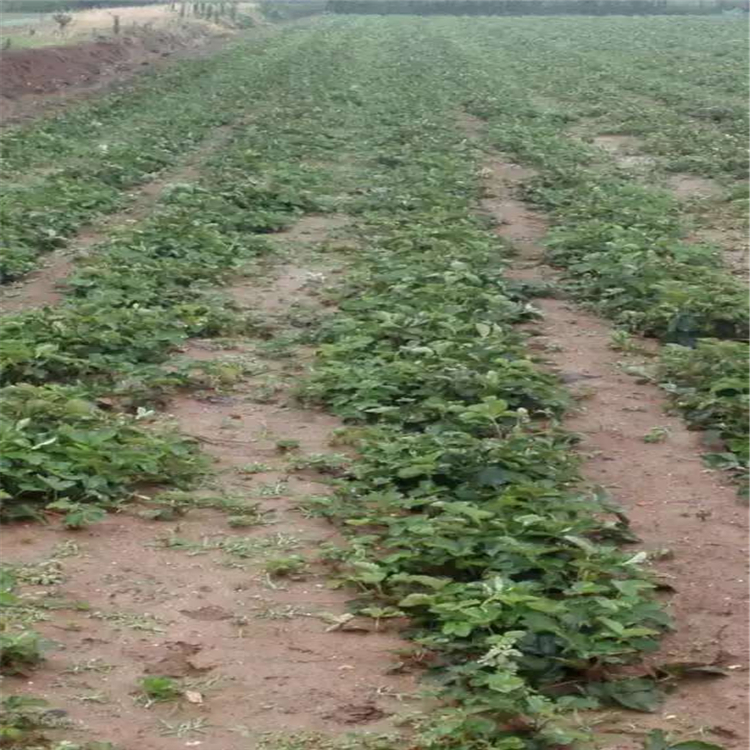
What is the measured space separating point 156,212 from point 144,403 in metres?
5.65

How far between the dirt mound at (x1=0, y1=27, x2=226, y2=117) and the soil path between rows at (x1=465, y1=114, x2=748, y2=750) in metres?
15.6

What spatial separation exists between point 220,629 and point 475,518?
1.05 m

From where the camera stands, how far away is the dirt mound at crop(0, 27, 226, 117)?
23797 mm

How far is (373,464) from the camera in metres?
5.91

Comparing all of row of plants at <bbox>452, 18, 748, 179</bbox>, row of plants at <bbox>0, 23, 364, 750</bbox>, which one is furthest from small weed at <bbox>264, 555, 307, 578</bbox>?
row of plants at <bbox>452, 18, 748, 179</bbox>

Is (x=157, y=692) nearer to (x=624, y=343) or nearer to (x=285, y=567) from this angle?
(x=285, y=567)

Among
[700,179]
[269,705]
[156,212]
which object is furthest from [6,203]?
[269,705]

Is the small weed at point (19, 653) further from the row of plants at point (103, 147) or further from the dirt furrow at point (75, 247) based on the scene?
the row of plants at point (103, 147)

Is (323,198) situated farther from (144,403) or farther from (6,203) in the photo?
(144,403)

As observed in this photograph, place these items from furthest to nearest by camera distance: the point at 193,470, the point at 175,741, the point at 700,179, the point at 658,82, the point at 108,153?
the point at 658,82
the point at 108,153
the point at 700,179
the point at 193,470
the point at 175,741

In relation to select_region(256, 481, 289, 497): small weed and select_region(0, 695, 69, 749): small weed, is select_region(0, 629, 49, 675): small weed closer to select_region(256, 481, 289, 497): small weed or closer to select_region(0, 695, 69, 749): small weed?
select_region(0, 695, 69, 749): small weed

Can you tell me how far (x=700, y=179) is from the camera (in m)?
→ 14.6

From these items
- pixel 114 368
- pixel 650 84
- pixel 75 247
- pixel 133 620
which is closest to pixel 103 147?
pixel 75 247

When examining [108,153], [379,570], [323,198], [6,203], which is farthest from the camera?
[108,153]
